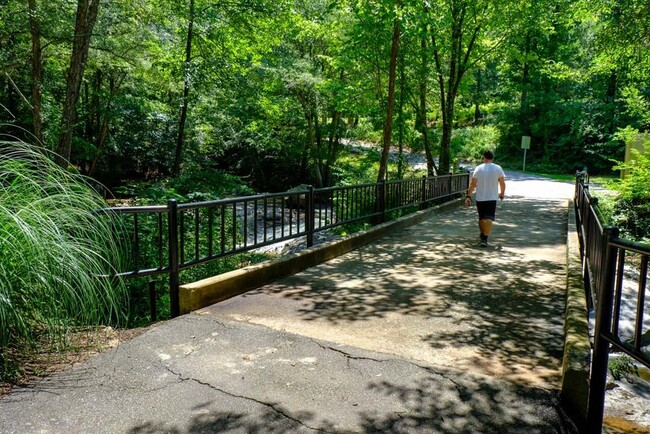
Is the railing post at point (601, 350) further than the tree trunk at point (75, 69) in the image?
No

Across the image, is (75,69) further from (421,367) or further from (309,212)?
(421,367)

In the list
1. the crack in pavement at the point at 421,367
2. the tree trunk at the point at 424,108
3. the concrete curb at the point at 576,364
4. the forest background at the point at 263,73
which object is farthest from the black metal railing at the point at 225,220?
the concrete curb at the point at 576,364

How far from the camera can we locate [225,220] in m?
9.75

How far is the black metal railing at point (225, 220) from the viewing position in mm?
5136

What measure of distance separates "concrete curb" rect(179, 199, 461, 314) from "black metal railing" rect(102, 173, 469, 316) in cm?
20

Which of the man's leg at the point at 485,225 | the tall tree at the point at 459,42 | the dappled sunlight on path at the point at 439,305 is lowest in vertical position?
the dappled sunlight on path at the point at 439,305

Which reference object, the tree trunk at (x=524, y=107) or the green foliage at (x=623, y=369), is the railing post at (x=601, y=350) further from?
the tree trunk at (x=524, y=107)

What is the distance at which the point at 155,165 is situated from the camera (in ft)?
80.3

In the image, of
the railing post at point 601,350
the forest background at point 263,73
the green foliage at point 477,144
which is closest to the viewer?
the railing post at point 601,350

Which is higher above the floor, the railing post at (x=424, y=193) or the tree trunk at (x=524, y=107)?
the tree trunk at (x=524, y=107)

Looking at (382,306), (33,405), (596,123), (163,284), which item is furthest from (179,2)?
(596,123)

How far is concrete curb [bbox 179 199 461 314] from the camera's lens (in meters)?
5.18

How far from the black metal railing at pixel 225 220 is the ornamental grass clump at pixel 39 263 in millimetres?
623

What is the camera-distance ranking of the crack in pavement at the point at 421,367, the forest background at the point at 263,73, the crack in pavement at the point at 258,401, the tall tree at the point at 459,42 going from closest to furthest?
the crack in pavement at the point at 258,401
the crack in pavement at the point at 421,367
the forest background at the point at 263,73
the tall tree at the point at 459,42
